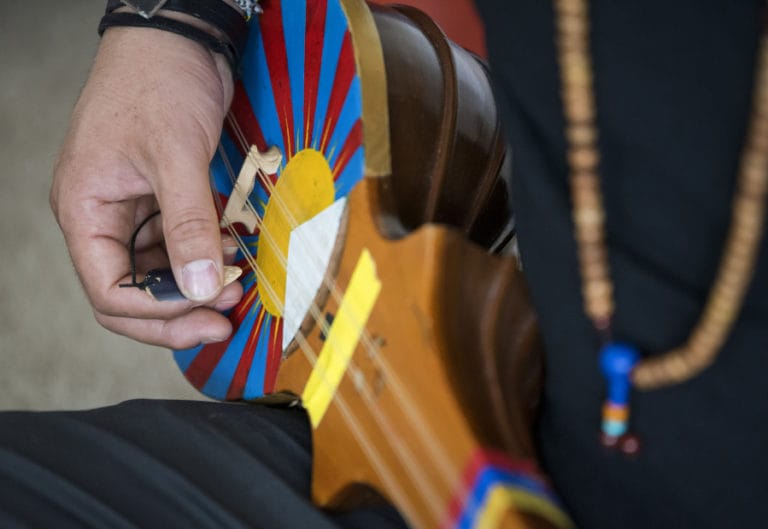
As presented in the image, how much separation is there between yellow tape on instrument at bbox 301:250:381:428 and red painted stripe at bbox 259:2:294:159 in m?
0.21

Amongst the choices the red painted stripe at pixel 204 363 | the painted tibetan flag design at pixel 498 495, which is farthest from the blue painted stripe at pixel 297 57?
the painted tibetan flag design at pixel 498 495

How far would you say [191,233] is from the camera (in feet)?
2.12

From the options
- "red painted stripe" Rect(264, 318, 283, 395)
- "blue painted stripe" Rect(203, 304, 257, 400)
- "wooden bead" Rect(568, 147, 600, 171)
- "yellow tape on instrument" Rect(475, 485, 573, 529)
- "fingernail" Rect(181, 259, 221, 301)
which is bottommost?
"blue painted stripe" Rect(203, 304, 257, 400)

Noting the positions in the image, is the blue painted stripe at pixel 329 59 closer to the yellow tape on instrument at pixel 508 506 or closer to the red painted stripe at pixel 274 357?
the red painted stripe at pixel 274 357

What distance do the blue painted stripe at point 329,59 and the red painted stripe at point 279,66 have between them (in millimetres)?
62

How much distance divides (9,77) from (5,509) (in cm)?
157

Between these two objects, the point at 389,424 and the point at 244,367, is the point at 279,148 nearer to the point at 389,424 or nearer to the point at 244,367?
the point at 244,367

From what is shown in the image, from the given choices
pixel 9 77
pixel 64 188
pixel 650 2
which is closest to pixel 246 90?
pixel 64 188

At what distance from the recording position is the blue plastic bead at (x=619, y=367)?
1.28 feet

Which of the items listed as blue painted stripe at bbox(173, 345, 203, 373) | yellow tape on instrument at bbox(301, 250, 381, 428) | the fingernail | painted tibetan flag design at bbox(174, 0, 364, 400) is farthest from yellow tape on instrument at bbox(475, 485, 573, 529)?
blue painted stripe at bbox(173, 345, 203, 373)

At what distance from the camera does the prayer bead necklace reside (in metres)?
0.32

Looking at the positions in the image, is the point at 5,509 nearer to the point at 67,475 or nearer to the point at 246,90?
the point at 67,475

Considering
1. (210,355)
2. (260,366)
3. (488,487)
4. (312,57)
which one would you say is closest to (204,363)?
(210,355)

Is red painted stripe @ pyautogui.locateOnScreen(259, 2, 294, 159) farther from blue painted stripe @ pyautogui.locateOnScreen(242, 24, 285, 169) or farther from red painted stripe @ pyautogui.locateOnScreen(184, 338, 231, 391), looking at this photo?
red painted stripe @ pyautogui.locateOnScreen(184, 338, 231, 391)
